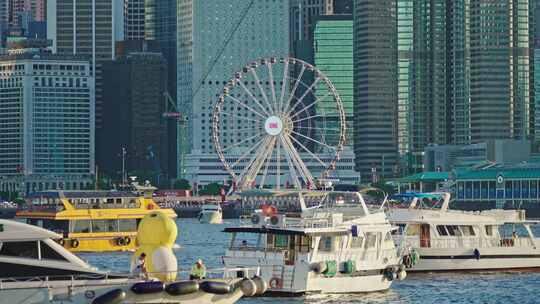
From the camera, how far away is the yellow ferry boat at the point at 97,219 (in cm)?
10975

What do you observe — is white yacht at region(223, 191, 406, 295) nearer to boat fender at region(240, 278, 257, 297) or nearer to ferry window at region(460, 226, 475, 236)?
boat fender at region(240, 278, 257, 297)

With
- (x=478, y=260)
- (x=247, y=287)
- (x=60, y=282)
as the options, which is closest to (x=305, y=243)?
(x=247, y=287)

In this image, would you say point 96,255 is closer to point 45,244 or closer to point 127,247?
point 127,247

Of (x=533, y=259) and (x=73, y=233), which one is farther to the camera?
(x=73, y=233)

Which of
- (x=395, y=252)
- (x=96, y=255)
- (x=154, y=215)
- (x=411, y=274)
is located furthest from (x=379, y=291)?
(x=96, y=255)

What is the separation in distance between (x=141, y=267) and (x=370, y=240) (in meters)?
20.0

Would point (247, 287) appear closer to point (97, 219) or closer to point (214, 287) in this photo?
point (214, 287)

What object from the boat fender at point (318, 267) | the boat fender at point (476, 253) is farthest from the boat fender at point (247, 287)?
the boat fender at point (476, 253)

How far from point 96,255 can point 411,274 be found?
1019 inches

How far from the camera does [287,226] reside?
2803 inches

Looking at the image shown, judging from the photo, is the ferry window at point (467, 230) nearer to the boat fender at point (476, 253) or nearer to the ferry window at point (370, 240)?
the boat fender at point (476, 253)

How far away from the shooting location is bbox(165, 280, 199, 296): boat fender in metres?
52.9

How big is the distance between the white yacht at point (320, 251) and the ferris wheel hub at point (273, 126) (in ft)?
360

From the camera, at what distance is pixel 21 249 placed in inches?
2117
